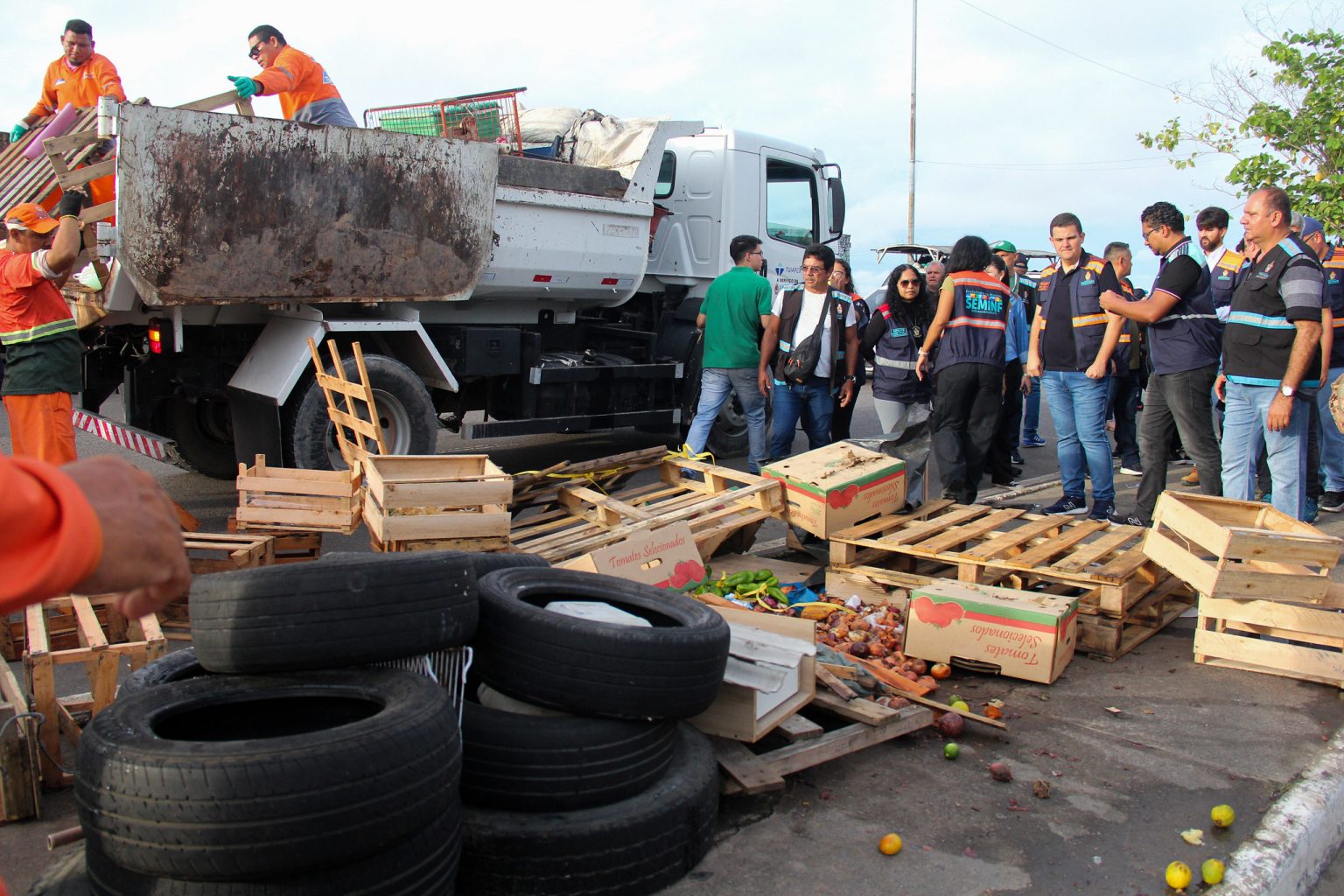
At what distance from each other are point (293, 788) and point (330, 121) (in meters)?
6.48

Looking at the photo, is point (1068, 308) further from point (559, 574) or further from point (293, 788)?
point (293, 788)

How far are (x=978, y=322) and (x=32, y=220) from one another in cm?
583

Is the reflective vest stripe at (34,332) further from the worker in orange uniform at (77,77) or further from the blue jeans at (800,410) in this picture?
the blue jeans at (800,410)

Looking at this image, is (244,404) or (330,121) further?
(330,121)

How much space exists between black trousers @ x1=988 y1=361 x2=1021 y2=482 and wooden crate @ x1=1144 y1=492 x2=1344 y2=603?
3.77m

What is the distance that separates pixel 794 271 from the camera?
1045 cm

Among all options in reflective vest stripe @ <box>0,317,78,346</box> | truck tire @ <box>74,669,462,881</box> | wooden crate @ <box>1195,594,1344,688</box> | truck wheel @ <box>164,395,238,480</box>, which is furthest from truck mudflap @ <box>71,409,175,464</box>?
wooden crate @ <box>1195,594,1344,688</box>

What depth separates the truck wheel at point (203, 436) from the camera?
8.08 meters

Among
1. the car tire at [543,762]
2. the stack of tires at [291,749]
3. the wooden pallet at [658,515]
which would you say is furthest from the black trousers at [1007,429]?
the stack of tires at [291,749]

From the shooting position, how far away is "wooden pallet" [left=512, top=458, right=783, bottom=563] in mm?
5305

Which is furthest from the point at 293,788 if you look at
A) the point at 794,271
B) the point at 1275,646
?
the point at 794,271

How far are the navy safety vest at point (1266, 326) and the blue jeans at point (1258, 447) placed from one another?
0.33 ft

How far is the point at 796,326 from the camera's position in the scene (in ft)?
25.2

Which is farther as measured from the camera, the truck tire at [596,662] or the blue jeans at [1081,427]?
the blue jeans at [1081,427]
